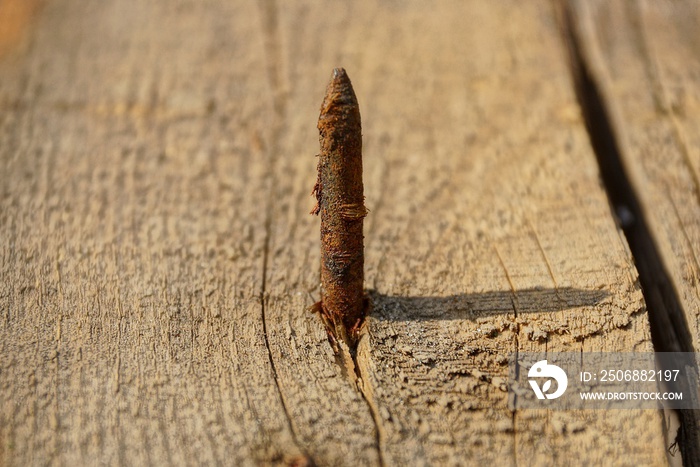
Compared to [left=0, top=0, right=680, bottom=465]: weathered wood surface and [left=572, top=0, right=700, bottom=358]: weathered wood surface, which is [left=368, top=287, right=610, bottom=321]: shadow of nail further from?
[left=572, top=0, right=700, bottom=358]: weathered wood surface

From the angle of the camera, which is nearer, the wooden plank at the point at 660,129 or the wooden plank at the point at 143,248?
the wooden plank at the point at 143,248

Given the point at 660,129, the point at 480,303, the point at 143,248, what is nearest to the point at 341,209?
the point at 480,303

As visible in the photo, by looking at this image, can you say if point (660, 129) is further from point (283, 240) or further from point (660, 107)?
point (283, 240)

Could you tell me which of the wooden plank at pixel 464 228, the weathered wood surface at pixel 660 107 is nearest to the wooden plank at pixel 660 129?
the weathered wood surface at pixel 660 107

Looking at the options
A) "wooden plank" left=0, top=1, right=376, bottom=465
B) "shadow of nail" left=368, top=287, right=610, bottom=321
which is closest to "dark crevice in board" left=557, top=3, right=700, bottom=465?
"shadow of nail" left=368, top=287, right=610, bottom=321

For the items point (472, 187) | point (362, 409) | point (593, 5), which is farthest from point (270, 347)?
point (593, 5)

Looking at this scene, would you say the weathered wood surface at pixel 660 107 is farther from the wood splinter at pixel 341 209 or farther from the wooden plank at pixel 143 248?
the wooden plank at pixel 143 248
